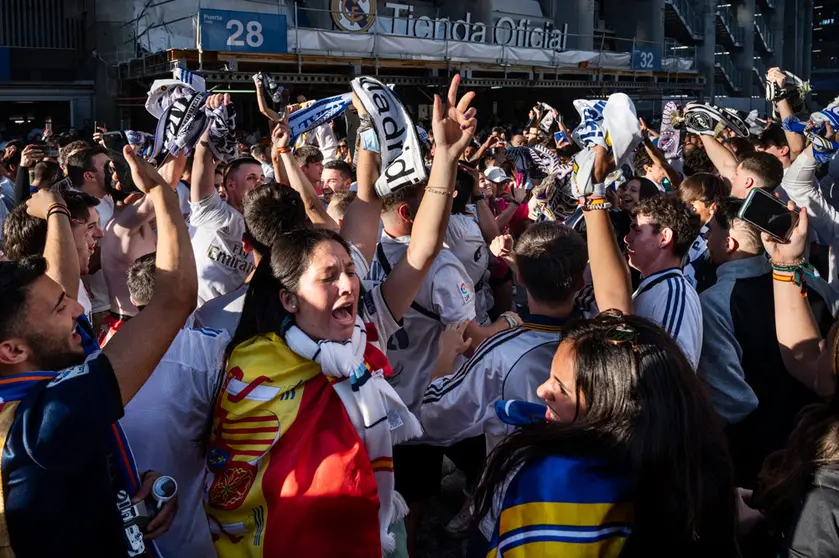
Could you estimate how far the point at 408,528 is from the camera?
3736 millimetres

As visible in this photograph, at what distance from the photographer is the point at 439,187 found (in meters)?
2.76

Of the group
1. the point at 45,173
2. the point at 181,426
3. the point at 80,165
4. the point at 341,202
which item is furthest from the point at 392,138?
the point at 45,173

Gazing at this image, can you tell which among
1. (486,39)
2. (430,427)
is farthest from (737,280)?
(486,39)

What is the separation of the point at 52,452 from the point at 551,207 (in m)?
5.06

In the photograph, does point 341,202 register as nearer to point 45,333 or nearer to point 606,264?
point 606,264

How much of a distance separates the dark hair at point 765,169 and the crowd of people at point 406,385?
121cm

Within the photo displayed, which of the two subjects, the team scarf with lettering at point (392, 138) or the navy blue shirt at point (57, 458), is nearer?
the navy blue shirt at point (57, 458)

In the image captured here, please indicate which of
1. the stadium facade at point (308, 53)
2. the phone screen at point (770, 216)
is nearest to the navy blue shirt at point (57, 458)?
the phone screen at point (770, 216)

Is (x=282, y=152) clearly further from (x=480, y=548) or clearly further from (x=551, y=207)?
(x=480, y=548)

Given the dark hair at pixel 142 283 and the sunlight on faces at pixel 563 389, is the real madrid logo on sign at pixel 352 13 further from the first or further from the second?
the sunlight on faces at pixel 563 389

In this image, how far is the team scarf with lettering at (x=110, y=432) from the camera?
1622 millimetres

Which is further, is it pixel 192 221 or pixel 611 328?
pixel 192 221

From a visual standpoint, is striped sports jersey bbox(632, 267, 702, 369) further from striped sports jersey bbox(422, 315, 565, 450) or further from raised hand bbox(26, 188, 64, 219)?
raised hand bbox(26, 188, 64, 219)

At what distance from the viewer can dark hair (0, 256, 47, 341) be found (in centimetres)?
184
